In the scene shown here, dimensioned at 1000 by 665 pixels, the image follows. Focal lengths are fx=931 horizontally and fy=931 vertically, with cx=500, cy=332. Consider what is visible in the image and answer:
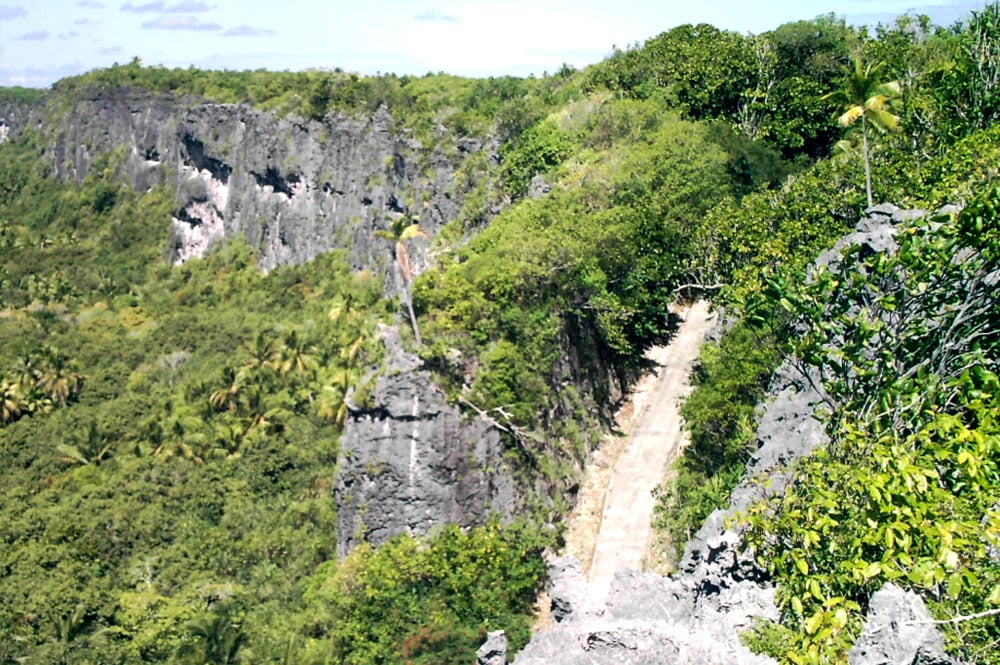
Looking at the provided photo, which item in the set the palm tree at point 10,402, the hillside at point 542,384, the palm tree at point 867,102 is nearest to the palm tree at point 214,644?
the hillside at point 542,384

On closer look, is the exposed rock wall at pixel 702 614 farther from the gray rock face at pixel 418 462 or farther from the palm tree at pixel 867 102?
the palm tree at pixel 867 102

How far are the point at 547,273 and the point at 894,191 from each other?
1156 cm

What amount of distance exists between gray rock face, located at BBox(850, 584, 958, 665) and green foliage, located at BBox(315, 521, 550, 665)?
13561 millimetres

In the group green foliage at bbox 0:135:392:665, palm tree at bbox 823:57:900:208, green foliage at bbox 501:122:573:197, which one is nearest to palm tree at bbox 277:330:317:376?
green foliage at bbox 0:135:392:665

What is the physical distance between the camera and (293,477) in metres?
46.3

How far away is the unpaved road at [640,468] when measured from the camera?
28.3 metres

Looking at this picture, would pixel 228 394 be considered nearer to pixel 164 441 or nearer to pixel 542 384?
pixel 164 441

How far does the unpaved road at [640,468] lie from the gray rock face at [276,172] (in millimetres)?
27169

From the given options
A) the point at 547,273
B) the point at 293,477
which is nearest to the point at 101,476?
the point at 293,477

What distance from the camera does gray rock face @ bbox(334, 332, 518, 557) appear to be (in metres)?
29.6

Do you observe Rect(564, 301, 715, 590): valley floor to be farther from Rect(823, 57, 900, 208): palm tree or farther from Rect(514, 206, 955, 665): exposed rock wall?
Rect(514, 206, 955, 665): exposed rock wall

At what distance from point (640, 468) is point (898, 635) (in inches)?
741

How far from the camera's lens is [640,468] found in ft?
104

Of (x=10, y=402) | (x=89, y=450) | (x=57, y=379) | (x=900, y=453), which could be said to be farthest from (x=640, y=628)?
(x=57, y=379)
